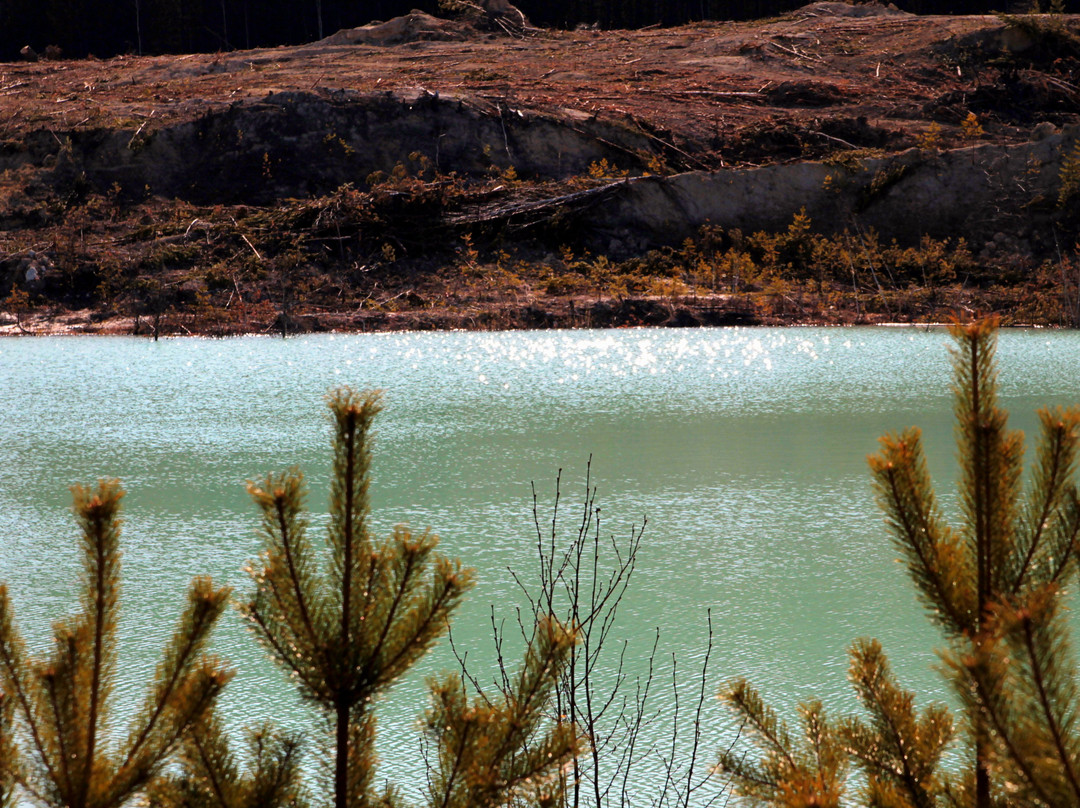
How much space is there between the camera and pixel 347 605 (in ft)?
6.14

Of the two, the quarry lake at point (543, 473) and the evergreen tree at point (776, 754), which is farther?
the quarry lake at point (543, 473)

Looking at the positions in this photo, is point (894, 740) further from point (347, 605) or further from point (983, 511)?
point (347, 605)

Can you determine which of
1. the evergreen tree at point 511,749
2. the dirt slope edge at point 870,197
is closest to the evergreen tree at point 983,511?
the evergreen tree at point 511,749

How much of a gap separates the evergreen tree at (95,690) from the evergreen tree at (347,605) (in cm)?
12

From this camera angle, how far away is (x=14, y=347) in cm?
1733

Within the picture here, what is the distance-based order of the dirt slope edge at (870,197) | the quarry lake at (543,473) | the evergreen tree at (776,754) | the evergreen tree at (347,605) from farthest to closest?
the dirt slope edge at (870,197) < the quarry lake at (543,473) < the evergreen tree at (776,754) < the evergreen tree at (347,605)

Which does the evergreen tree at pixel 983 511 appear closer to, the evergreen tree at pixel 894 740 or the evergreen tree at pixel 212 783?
the evergreen tree at pixel 894 740

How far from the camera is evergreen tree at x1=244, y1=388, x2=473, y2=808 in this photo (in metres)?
1.86

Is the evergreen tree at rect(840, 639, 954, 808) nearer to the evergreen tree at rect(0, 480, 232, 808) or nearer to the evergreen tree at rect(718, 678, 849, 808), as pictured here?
the evergreen tree at rect(718, 678, 849, 808)

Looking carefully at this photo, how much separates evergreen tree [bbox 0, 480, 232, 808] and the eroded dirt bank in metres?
19.0

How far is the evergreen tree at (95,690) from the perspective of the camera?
1.73 m

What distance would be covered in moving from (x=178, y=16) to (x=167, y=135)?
85.0 ft

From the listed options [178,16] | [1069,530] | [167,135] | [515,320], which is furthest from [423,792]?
[178,16]

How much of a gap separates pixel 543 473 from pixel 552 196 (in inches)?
725
